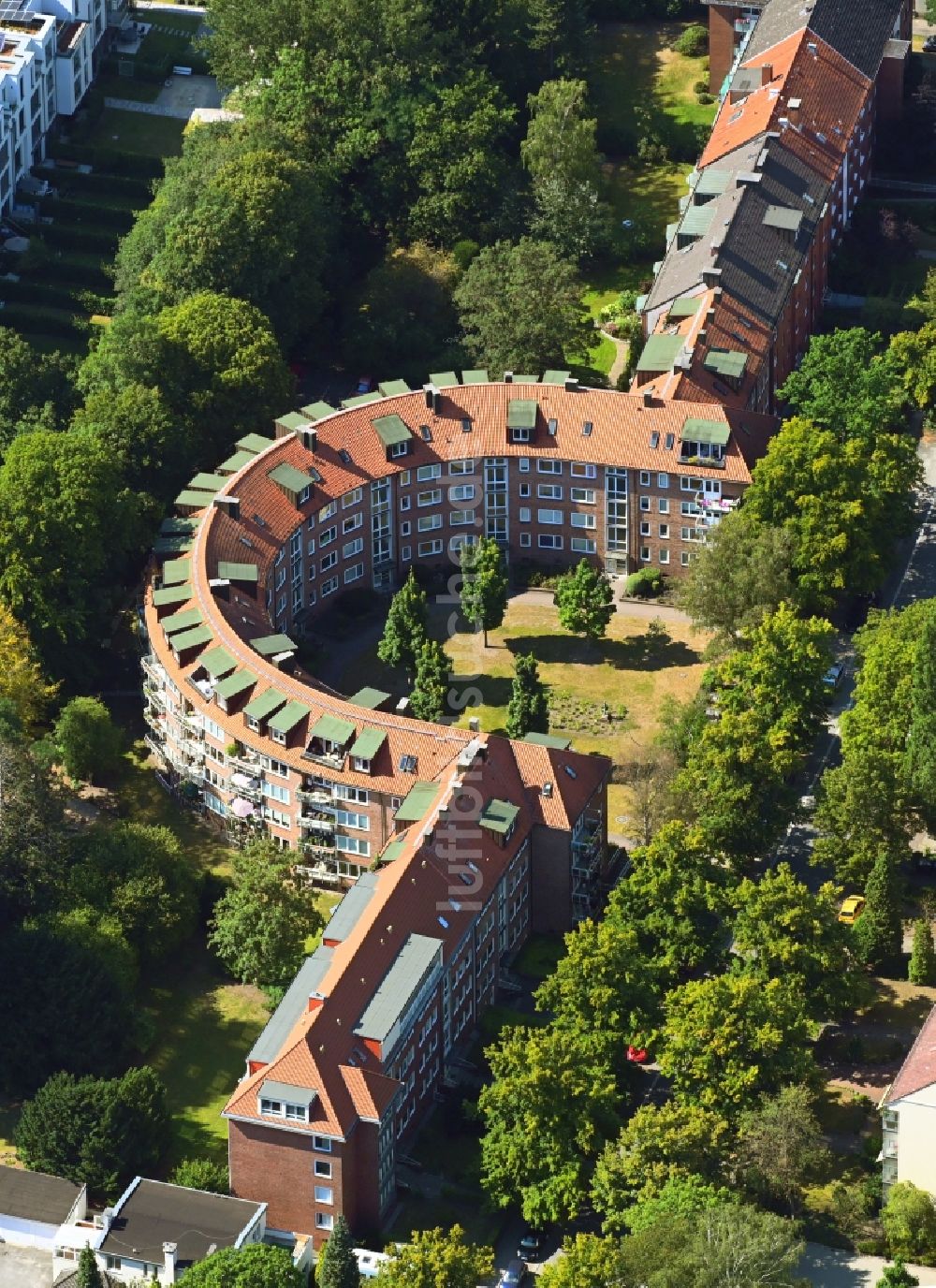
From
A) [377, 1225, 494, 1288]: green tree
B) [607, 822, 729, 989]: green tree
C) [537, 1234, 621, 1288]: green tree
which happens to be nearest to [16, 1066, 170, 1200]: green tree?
[377, 1225, 494, 1288]: green tree

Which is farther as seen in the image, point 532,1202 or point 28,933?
point 28,933

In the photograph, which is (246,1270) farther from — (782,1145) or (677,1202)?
(782,1145)

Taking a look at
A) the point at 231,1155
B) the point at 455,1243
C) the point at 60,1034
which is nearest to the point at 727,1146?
the point at 455,1243

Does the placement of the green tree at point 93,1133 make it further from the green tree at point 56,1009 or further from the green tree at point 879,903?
the green tree at point 879,903

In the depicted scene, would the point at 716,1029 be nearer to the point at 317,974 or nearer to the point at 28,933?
the point at 317,974

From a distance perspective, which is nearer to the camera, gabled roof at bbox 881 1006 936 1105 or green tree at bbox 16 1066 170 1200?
gabled roof at bbox 881 1006 936 1105

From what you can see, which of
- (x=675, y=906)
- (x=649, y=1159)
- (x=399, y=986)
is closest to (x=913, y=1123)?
(x=649, y=1159)

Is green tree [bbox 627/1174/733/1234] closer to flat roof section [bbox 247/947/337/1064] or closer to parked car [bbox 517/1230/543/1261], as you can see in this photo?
parked car [bbox 517/1230/543/1261]
